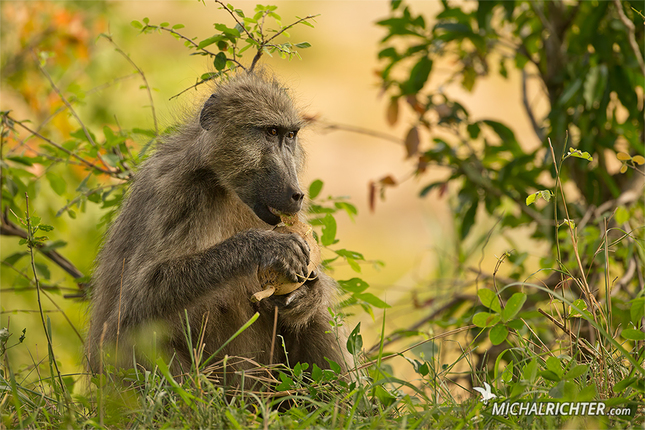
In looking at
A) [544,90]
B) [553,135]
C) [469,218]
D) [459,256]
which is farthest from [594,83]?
[459,256]

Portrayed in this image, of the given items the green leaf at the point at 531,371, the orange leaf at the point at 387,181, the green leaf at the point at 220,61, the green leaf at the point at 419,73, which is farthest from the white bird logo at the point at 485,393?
the green leaf at the point at 419,73

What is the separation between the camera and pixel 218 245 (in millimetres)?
2775

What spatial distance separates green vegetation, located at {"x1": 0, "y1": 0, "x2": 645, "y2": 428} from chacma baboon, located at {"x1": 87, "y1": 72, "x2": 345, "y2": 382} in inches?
7.0

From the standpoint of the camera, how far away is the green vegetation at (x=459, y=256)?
2057 millimetres

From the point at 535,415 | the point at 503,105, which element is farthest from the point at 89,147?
the point at 503,105

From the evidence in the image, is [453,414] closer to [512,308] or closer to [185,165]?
[512,308]

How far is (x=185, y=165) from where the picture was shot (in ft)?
9.61

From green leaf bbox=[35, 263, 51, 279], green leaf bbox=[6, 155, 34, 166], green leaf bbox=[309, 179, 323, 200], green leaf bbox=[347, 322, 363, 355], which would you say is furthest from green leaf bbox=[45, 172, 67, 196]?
green leaf bbox=[347, 322, 363, 355]

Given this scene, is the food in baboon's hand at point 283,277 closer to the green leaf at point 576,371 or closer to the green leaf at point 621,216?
the green leaf at point 576,371

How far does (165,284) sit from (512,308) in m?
1.45

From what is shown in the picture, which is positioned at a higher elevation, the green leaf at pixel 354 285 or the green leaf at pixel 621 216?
the green leaf at pixel 621 216

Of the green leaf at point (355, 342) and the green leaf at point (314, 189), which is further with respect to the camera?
the green leaf at point (314, 189)

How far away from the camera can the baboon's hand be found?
2.66 meters

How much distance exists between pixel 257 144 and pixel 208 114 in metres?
0.32
